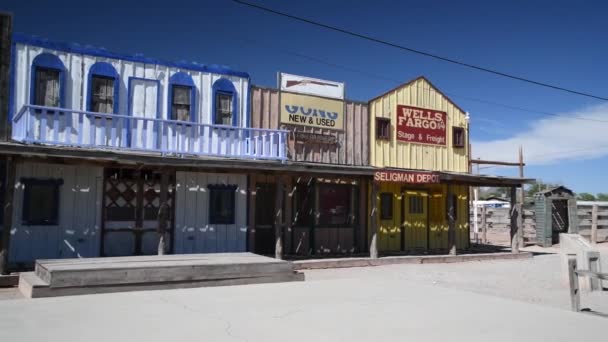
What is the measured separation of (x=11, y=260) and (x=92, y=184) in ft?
8.17

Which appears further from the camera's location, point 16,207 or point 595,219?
point 595,219

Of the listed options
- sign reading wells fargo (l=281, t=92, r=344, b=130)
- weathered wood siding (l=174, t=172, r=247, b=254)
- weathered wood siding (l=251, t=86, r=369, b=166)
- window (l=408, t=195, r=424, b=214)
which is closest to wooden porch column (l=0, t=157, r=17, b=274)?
weathered wood siding (l=174, t=172, r=247, b=254)

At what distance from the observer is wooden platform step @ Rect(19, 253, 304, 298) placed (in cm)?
935

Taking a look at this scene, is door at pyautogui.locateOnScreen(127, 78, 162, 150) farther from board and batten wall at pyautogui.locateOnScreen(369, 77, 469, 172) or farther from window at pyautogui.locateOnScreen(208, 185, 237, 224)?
board and batten wall at pyautogui.locateOnScreen(369, 77, 469, 172)

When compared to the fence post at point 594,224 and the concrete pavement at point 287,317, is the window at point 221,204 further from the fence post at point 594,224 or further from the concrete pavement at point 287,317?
the fence post at point 594,224

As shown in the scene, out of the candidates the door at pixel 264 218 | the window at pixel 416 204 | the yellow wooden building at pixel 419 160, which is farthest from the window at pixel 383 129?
the door at pixel 264 218

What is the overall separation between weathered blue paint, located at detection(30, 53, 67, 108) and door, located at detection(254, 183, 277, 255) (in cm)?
598

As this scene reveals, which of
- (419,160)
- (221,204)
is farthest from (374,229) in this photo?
(221,204)

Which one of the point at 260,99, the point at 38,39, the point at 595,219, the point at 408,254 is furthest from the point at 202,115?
the point at 595,219

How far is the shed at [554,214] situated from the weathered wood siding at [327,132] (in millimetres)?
10878

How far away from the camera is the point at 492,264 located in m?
17.1

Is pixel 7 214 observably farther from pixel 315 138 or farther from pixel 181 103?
pixel 315 138

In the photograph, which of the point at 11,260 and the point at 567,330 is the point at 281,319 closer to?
the point at 567,330

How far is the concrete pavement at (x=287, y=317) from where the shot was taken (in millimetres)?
6629
